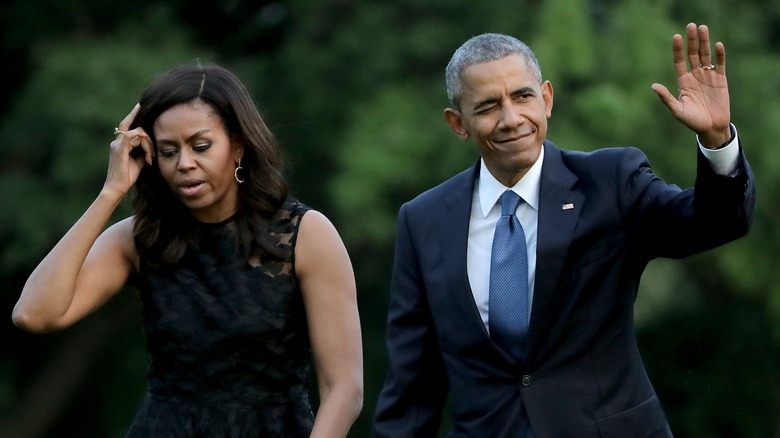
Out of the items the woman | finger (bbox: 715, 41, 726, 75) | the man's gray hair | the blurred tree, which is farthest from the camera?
the blurred tree

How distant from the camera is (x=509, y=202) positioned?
345 cm

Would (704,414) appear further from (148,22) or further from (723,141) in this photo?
(723,141)

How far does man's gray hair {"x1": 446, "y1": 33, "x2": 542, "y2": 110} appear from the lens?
3.46 meters

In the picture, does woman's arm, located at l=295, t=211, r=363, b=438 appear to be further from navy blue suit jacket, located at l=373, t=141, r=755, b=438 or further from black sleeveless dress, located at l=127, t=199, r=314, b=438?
navy blue suit jacket, located at l=373, t=141, r=755, b=438

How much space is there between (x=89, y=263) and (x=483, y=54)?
1215 millimetres

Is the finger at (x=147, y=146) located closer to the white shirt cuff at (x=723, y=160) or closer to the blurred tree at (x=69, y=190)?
the white shirt cuff at (x=723, y=160)

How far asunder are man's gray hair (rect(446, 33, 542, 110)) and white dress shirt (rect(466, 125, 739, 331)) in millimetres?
210

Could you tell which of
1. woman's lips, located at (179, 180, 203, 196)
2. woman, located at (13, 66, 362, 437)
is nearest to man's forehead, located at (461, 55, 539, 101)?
woman, located at (13, 66, 362, 437)

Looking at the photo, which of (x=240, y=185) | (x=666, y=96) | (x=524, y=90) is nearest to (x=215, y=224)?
(x=240, y=185)

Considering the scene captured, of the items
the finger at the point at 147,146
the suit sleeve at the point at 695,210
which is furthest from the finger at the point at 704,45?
the finger at the point at 147,146

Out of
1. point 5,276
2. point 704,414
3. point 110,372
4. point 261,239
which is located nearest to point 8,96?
point 5,276

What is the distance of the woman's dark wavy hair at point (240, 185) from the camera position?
3.67m

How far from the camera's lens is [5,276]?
34.8 feet

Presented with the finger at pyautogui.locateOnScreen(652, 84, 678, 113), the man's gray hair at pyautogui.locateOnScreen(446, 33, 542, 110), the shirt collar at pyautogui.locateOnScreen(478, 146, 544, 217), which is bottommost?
the shirt collar at pyautogui.locateOnScreen(478, 146, 544, 217)
